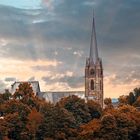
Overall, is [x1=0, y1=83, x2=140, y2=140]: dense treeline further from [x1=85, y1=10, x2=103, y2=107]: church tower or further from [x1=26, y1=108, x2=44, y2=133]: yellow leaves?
[x1=85, y1=10, x2=103, y2=107]: church tower

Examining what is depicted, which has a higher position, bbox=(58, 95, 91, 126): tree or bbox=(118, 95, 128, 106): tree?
bbox=(118, 95, 128, 106): tree

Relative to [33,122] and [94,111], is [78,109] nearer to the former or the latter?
[94,111]

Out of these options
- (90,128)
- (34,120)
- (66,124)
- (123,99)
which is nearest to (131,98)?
(123,99)

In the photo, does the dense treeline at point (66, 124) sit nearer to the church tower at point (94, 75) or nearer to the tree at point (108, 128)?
the tree at point (108, 128)

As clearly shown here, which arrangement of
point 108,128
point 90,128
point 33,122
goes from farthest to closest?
1. point 33,122
2. point 90,128
3. point 108,128

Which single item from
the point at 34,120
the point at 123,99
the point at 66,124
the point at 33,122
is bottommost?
the point at 66,124

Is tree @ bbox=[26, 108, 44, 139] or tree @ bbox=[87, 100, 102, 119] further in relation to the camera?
tree @ bbox=[87, 100, 102, 119]

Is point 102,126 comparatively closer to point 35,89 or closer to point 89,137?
point 89,137

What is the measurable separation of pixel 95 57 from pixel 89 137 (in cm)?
7471

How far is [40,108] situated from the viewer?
10450cm

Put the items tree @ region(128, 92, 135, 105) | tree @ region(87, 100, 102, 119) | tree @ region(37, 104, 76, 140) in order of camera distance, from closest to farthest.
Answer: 1. tree @ region(37, 104, 76, 140)
2. tree @ region(87, 100, 102, 119)
3. tree @ region(128, 92, 135, 105)

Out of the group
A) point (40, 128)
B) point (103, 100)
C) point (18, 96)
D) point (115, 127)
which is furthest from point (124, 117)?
point (103, 100)

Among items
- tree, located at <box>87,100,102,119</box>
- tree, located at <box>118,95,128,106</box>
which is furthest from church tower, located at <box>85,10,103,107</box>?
tree, located at <box>87,100,102,119</box>

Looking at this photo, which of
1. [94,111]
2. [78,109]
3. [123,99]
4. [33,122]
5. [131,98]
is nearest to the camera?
[33,122]
